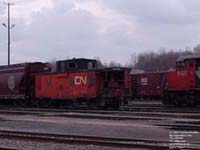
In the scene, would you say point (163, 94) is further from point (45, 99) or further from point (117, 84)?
point (45, 99)

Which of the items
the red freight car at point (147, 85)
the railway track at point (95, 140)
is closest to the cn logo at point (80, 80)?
the red freight car at point (147, 85)

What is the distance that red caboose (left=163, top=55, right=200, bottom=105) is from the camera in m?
33.5

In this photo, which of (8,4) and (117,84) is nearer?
(117,84)

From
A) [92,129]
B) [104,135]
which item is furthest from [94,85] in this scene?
[104,135]

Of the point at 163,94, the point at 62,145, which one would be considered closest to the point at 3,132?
the point at 62,145

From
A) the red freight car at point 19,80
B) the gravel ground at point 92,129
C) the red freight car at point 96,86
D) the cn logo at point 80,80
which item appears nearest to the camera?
the gravel ground at point 92,129

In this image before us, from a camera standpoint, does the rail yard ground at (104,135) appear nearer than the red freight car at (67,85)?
Yes

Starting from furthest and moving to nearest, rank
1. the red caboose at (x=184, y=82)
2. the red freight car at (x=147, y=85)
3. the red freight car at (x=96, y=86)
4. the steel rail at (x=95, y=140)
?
the red freight car at (x=147, y=85), the red caboose at (x=184, y=82), the red freight car at (x=96, y=86), the steel rail at (x=95, y=140)

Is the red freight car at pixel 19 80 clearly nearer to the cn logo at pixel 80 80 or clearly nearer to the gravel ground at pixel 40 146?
the cn logo at pixel 80 80

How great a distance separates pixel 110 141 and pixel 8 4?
68161 millimetres

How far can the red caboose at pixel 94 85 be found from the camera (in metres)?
32.4

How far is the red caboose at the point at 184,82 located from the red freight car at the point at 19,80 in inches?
404

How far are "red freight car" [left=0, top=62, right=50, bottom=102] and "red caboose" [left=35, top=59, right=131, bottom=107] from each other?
12.4 feet

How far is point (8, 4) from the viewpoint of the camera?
7931 cm
